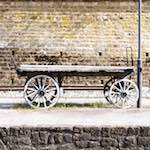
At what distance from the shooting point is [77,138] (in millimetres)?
8945

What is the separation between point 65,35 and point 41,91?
5569 millimetres

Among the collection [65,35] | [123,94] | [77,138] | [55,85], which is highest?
[65,35]

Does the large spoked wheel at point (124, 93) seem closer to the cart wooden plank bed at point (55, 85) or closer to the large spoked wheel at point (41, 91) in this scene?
the cart wooden plank bed at point (55, 85)

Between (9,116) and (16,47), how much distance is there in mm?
7408

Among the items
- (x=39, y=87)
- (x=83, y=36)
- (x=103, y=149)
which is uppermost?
(x=83, y=36)

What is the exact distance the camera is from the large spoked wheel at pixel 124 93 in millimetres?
12547

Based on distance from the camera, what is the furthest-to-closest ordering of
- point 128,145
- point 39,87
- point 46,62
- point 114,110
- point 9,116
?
point 46,62, point 39,87, point 114,110, point 9,116, point 128,145

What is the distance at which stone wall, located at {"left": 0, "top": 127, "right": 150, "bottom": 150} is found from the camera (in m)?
8.93

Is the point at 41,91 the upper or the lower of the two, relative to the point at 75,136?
upper

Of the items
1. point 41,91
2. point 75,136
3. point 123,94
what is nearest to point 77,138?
point 75,136

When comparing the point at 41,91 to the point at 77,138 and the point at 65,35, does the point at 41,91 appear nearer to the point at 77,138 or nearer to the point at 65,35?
the point at 77,138

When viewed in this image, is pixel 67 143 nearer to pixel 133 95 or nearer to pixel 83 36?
pixel 133 95

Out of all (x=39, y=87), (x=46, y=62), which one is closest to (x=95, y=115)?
(x=39, y=87)

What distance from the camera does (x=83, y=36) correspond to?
17.8 meters
